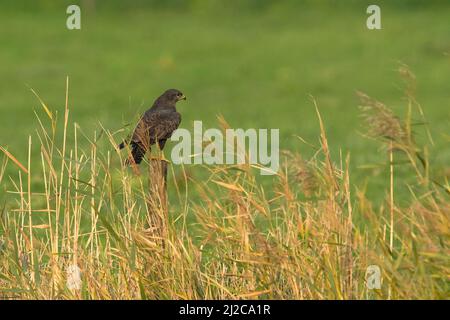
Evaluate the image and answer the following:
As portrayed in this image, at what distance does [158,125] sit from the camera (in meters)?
7.39

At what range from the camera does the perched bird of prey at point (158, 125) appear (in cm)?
717

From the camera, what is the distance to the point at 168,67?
26.5 m

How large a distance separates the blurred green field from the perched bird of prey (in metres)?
7.90

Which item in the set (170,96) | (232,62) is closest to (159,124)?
(170,96)

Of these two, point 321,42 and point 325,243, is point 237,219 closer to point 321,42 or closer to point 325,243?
point 325,243

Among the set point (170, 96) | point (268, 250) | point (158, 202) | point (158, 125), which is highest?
point (170, 96)

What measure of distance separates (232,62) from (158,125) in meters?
20.0

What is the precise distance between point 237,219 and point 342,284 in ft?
2.16

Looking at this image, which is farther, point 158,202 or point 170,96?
point 170,96

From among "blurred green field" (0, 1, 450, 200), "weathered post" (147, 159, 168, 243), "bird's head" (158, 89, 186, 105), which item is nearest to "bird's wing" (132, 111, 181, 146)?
"bird's head" (158, 89, 186, 105)

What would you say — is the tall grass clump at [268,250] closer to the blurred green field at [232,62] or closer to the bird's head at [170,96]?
the bird's head at [170,96]

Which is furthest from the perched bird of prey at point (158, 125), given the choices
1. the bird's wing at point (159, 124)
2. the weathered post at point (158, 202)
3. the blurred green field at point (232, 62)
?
the blurred green field at point (232, 62)

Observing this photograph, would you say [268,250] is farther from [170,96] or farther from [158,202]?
[170,96]

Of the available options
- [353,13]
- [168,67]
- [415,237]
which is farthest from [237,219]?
[353,13]
